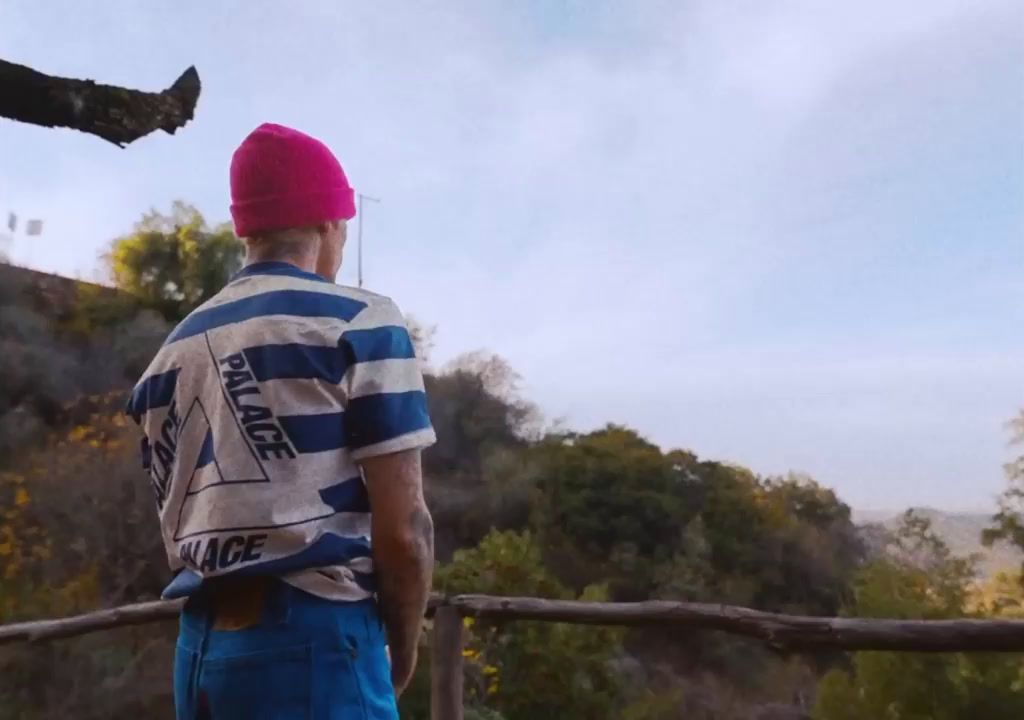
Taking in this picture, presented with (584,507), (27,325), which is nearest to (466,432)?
(584,507)

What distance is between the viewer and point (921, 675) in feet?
26.9

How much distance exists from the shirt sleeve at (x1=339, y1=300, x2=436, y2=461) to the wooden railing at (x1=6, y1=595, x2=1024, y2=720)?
3.86 feet

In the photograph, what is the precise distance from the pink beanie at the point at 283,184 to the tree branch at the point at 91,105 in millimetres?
253

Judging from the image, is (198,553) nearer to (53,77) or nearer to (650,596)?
(53,77)

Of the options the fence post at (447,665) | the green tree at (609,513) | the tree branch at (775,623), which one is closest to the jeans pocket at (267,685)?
the tree branch at (775,623)

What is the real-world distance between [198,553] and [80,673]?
20.7ft

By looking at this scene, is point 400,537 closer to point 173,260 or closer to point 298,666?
point 298,666

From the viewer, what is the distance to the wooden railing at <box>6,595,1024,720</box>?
1825 millimetres

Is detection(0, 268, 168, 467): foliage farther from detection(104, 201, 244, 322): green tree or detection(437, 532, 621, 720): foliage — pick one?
detection(437, 532, 621, 720): foliage

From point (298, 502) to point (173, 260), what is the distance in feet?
55.4

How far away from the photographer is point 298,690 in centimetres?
110

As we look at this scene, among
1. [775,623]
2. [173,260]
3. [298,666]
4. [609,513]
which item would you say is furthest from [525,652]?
[173,260]

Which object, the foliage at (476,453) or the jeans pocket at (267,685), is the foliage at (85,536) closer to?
the foliage at (476,453)

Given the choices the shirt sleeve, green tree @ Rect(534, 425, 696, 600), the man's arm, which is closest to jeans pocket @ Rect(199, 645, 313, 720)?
the man's arm
